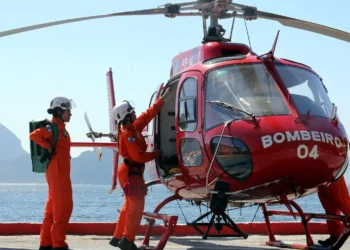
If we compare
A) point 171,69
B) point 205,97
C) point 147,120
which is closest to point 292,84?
point 205,97

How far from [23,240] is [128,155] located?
110 inches

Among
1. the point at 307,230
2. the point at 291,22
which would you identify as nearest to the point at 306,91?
the point at 291,22

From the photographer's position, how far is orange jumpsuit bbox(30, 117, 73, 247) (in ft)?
24.1

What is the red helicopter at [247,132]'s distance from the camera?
21.5ft

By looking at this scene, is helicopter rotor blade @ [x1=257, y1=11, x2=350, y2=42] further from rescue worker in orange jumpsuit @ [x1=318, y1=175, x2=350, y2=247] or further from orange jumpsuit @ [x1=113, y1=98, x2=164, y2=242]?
orange jumpsuit @ [x1=113, y1=98, x2=164, y2=242]

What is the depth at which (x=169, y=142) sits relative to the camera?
8492mm

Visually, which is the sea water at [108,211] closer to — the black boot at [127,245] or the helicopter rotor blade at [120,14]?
the black boot at [127,245]

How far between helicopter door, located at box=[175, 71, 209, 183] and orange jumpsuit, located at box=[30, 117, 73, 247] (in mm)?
1320

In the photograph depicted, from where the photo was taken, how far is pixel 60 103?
25.3ft

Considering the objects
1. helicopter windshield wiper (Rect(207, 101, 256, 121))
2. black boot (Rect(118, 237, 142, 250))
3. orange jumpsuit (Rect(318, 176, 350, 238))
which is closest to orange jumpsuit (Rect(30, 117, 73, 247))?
black boot (Rect(118, 237, 142, 250))

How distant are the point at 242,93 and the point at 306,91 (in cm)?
78

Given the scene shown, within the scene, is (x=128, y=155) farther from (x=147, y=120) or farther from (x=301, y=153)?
(x=301, y=153)

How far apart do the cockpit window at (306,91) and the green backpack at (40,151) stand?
A: 8.73ft

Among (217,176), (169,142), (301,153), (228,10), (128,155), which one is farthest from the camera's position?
(228,10)
